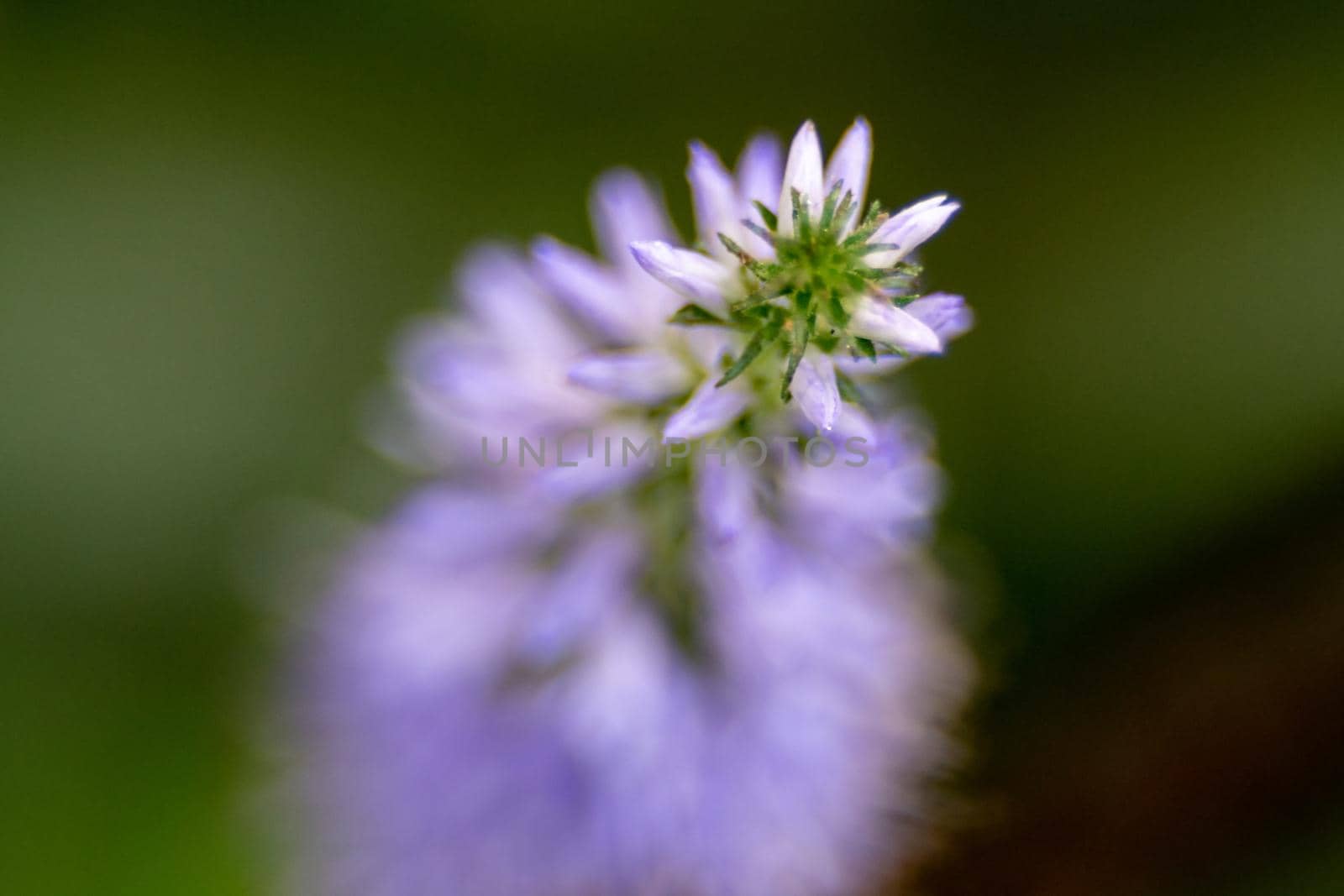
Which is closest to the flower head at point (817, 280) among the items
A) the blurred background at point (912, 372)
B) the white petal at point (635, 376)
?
the white petal at point (635, 376)

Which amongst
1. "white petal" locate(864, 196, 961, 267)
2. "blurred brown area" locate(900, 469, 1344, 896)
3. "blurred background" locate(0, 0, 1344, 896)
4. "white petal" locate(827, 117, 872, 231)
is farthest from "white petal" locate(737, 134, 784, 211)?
"blurred brown area" locate(900, 469, 1344, 896)

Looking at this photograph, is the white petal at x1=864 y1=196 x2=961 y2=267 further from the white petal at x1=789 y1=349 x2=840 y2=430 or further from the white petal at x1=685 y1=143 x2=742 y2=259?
the white petal at x1=685 y1=143 x2=742 y2=259

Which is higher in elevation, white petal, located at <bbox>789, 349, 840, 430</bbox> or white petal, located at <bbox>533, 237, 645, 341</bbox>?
white petal, located at <bbox>533, 237, 645, 341</bbox>

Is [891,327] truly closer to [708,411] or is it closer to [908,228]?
[908,228]

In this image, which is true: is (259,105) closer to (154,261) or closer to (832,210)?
(154,261)

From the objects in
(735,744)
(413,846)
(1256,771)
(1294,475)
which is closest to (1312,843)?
(1256,771)
